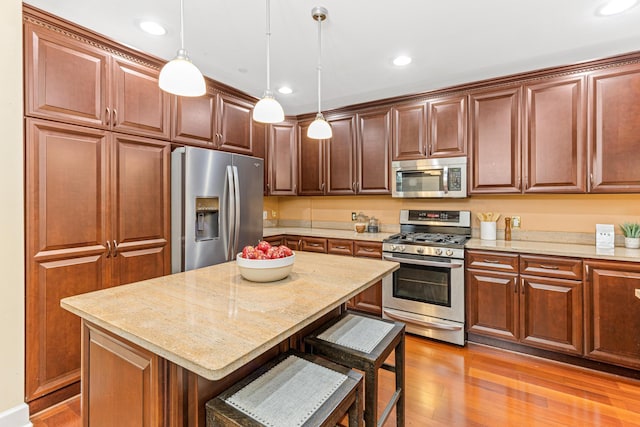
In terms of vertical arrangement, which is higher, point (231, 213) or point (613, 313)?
point (231, 213)

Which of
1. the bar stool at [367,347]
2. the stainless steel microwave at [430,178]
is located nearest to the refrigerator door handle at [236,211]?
the bar stool at [367,347]

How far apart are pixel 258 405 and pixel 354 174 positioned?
2.96 meters

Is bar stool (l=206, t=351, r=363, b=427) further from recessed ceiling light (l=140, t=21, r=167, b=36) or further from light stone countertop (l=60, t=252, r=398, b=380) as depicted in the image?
recessed ceiling light (l=140, t=21, r=167, b=36)

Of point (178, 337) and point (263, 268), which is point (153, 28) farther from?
point (178, 337)

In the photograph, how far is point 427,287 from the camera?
9.76ft

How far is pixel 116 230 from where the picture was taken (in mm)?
2295

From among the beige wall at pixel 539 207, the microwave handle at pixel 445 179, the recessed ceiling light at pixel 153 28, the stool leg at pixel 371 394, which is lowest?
the stool leg at pixel 371 394

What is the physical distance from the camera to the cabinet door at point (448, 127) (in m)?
3.08

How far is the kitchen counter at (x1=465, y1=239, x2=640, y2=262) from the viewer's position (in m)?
2.30

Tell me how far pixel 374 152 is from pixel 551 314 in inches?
88.2

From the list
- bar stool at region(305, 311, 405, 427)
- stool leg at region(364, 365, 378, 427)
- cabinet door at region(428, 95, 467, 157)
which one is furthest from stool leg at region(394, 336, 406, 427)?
cabinet door at region(428, 95, 467, 157)

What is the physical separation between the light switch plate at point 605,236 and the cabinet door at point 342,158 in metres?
2.29

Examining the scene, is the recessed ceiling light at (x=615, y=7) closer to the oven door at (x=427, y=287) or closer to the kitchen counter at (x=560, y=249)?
the kitchen counter at (x=560, y=249)

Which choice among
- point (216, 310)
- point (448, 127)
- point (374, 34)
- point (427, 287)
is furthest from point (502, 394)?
point (374, 34)
